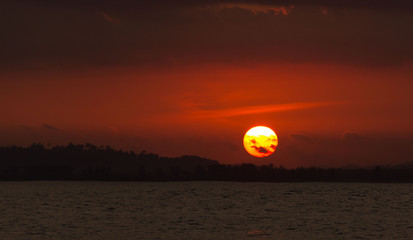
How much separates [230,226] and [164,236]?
1611 centimetres

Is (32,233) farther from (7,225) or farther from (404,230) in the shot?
(404,230)

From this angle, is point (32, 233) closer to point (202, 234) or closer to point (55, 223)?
point (55, 223)

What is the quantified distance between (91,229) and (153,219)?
69.5ft

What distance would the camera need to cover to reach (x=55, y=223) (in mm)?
89438

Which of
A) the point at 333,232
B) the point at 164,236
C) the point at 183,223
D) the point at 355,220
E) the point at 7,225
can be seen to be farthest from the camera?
the point at 355,220

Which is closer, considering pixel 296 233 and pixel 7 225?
pixel 296 233

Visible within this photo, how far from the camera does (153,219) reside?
100 metres

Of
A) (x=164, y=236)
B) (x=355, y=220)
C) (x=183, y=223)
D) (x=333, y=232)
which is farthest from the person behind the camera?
(x=355, y=220)

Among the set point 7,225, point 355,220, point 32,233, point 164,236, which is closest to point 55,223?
point 7,225

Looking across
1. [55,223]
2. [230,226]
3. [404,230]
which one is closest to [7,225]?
[55,223]

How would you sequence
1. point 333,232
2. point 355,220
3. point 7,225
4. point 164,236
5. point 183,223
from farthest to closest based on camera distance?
point 355,220, point 183,223, point 7,225, point 333,232, point 164,236

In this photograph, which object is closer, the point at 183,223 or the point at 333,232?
the point at 333,232

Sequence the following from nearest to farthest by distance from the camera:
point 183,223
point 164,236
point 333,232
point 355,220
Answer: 1. point 164,236
2. point 333,232
3. point 183,223
4. point 355,220

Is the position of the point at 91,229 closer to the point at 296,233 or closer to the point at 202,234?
the point at 202,234
